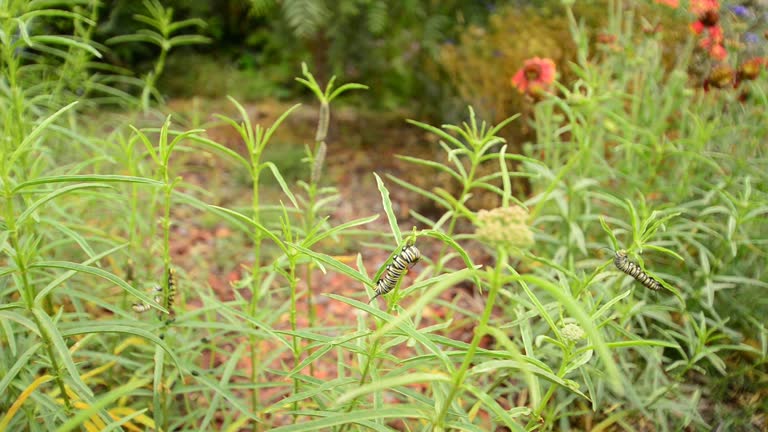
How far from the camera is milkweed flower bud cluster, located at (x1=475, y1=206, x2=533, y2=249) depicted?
57cm

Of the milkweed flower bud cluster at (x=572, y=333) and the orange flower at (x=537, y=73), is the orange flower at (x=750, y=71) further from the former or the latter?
the milkweed flower bud cluster at (x=572, y=333)

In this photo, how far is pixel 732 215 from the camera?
1.36 metres

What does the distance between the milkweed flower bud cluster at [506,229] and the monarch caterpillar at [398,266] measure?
19 centimetres

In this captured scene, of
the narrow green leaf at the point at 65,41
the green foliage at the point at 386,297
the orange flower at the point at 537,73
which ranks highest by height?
the narrow green leaf at the point at 65,41

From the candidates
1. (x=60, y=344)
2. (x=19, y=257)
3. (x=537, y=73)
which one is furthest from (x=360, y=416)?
(x=537, y=73)

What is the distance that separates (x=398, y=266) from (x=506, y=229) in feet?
0.80

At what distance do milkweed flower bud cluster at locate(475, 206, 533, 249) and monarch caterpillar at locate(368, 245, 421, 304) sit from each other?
7.4 inches

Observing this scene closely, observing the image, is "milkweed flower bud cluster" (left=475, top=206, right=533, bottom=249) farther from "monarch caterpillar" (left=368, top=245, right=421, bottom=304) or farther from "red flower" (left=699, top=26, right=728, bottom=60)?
"red flower" (left=699, top=26, right=728, bottom=60)

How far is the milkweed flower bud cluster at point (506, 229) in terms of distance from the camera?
0.57m

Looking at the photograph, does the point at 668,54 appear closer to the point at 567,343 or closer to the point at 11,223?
the point at 567,343

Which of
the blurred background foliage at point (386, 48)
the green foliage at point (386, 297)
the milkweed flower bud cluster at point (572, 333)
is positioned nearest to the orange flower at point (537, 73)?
the green foliage at point (386, 297)

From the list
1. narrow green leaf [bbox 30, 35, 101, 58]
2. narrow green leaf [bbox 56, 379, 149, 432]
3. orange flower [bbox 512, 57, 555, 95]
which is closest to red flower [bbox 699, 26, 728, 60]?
orange flower [bbox 512, 57, 555, 95]

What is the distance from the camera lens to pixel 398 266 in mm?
792

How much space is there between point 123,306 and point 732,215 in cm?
153
